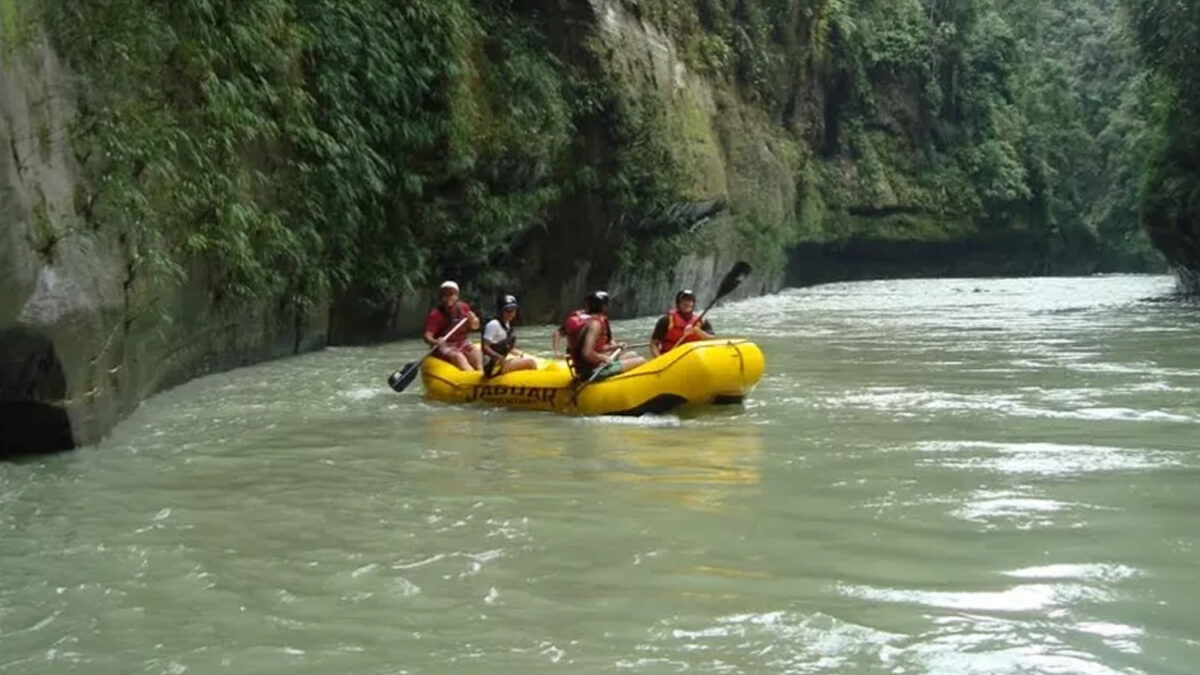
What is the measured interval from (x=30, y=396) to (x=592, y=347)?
13.0 ft

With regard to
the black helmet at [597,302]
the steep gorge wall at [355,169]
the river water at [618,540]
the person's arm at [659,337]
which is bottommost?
the river water at [618,540]

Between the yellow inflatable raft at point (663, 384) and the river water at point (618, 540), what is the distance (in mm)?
186

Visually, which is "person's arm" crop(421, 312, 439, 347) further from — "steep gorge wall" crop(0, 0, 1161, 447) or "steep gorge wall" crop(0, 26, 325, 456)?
"steep gorge wall" crop(0, 26, 325, 456)

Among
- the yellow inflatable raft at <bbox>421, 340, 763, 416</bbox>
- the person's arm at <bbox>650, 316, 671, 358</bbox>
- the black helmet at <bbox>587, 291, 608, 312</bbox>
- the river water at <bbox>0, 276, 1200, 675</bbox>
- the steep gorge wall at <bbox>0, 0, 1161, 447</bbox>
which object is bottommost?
the river water at <bbox>0, 276, 1200, 675</bbox>

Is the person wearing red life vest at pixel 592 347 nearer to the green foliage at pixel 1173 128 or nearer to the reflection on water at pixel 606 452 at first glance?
the reflection on water at pixel 606 452

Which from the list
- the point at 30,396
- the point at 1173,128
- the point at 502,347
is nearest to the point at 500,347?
the point at 502,347

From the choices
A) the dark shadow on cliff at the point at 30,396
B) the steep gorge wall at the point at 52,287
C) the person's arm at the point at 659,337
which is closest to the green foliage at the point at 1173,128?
the person's arm at the point at 659,337

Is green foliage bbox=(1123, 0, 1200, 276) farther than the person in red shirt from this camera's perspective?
Yes

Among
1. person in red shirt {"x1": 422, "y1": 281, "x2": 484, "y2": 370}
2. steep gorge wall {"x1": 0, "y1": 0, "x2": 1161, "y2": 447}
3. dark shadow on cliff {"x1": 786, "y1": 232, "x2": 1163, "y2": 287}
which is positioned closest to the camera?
steep gorge wall {"x1": 0, "y1": 0, "x2": 1161, "y2": 447}

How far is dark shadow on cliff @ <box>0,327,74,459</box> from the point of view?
257 inches

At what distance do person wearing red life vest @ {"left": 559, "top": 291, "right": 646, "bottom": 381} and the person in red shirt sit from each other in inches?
56.3

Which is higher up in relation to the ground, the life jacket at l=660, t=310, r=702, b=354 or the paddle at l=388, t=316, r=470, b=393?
the life jacket at l=660, t=310, r=702, b=354

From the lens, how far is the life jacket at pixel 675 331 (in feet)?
33.9

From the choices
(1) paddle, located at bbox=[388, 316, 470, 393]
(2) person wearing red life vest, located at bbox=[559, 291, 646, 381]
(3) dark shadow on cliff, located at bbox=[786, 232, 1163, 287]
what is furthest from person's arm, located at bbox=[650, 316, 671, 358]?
(3) dark shadow on cliff, located at bbox=[786, 232, 1163, 287]
